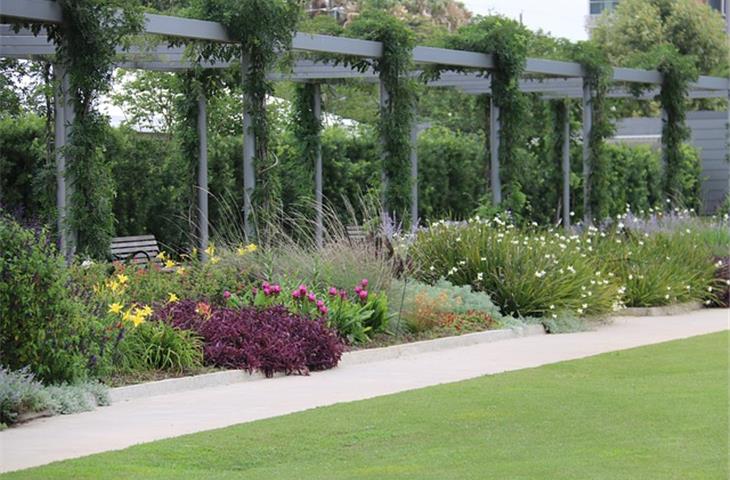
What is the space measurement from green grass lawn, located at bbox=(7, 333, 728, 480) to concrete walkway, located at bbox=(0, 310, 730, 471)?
381mm

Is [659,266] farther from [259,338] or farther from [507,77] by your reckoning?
[259,338]

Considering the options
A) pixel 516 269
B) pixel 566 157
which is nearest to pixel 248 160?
pixel 516 269

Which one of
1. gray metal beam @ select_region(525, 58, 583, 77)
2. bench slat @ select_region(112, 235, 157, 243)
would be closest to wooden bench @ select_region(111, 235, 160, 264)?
bench slat @ select_region(112, 235, 157, 243)

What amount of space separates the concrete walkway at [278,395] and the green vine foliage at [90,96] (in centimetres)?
374

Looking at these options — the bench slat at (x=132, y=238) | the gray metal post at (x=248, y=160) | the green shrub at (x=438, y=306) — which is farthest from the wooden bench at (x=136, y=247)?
the green shrub at (x=438, y=306)

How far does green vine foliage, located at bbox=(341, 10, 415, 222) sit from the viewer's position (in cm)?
1867

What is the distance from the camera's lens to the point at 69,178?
1470cm

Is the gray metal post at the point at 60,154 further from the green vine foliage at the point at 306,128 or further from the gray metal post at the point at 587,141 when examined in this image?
the gray metal post at the point at 587,141

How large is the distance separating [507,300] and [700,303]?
3.69 m

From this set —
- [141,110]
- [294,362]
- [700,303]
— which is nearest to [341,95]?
[141,110]

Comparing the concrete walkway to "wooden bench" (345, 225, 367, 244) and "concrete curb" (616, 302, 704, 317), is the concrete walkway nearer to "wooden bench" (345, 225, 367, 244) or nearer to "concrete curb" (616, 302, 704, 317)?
"concrete curb" (616, 302, 704, 317)

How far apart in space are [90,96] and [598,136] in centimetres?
1106

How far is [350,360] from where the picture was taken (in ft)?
41.2

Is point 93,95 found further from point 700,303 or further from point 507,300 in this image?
point 700,303
